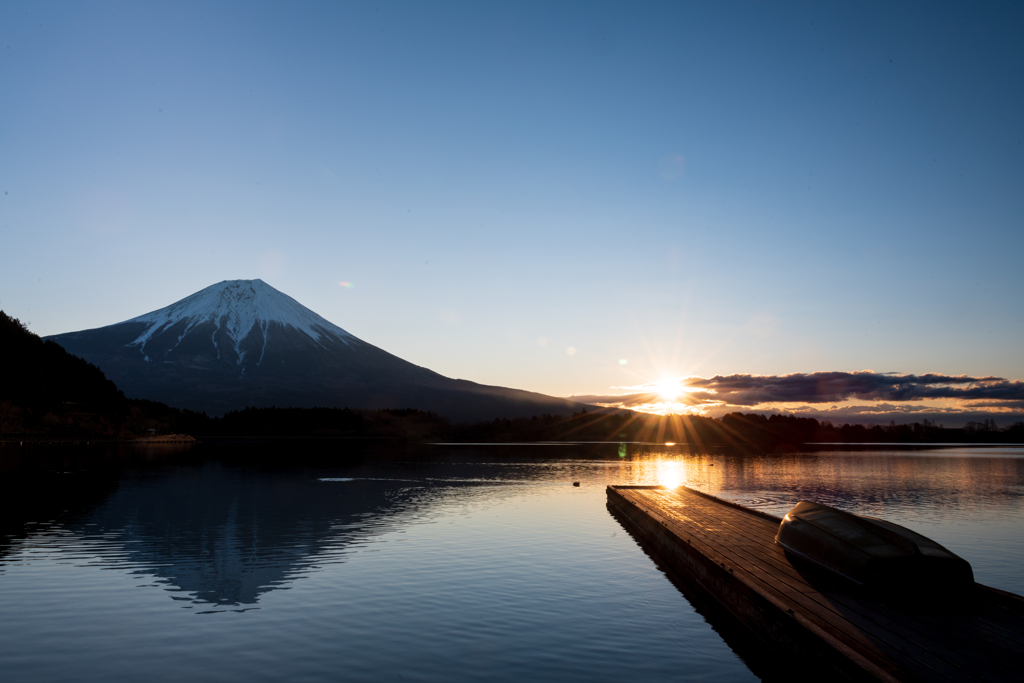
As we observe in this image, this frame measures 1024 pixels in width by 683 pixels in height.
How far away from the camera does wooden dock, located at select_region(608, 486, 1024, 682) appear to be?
31.6 feet

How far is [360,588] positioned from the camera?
59.2ft

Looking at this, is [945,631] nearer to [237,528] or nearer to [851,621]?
[851,621]

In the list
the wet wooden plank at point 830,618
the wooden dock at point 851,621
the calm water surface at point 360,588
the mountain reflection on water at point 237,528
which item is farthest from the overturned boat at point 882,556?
the mountain reflection on water at point 237,528

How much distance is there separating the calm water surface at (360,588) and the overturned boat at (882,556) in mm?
2986

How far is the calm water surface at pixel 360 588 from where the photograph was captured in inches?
487

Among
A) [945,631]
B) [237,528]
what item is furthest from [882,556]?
[237,528]

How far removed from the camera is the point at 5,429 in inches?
4919

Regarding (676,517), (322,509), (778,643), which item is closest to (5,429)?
(322,509)

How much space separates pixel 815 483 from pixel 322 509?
131 feet

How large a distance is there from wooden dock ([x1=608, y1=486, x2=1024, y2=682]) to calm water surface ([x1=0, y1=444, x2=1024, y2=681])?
0.93 m

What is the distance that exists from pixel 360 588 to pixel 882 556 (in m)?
12.5

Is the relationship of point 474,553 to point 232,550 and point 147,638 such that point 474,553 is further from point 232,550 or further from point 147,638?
point 147,638

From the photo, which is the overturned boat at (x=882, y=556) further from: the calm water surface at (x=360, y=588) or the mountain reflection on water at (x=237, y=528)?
the mountain reflection on water at (x=237, y=528)

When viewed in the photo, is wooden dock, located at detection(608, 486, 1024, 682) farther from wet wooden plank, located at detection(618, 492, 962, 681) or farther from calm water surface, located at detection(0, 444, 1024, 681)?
calm water surface, located at detection(0, 444, 1024, 681)
